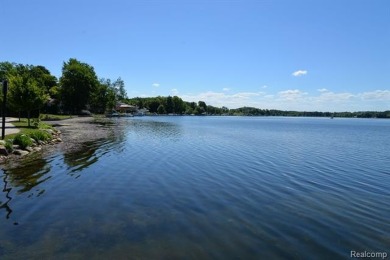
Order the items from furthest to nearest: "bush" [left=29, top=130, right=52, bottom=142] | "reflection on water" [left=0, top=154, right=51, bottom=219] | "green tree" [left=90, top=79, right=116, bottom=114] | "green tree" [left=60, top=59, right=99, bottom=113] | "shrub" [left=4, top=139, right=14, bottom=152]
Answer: "green tree" [left=90, top=79, right=116, bottom=114] < "green tree" [left=60, top=59, right=99, bottom=113] < "bush" [left=29, top=130, right=52, bottom=142] < "shrub" [left=4, top=139, right=14, bottom=152] < "reflection on water" [left=0, top=154, right=51, bottom=219]

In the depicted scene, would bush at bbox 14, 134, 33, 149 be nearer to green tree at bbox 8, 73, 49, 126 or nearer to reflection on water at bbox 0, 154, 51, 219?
reflection on water at bbox 0, 154, 51, 219

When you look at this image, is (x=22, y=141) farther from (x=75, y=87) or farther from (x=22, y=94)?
(x=75, y=87)

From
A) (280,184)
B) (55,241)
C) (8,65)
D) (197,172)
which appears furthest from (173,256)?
(8,65)

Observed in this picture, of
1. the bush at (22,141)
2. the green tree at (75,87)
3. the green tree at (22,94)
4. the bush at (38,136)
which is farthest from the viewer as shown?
the green tree at (75,87)

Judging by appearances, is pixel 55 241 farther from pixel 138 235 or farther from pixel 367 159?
pixel 367 159

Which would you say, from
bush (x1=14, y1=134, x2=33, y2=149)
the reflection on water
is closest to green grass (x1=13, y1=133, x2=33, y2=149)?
bush (x1=14, y1=134, x2=33, y2=149)

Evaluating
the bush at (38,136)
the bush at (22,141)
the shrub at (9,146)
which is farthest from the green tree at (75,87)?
the shrub at (9,146)

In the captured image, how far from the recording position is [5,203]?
37.1 feet

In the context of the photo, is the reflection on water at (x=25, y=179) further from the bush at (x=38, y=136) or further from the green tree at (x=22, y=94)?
the green tree at (x=22, y=94)

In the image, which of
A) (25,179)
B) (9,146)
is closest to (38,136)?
(9,146)

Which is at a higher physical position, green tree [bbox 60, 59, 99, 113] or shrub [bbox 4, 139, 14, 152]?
green tree [bbox 60, 59, 99, 113]

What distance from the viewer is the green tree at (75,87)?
100m

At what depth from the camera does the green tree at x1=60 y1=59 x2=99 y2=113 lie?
10019cm

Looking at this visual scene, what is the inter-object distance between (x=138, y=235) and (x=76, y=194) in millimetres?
5336
